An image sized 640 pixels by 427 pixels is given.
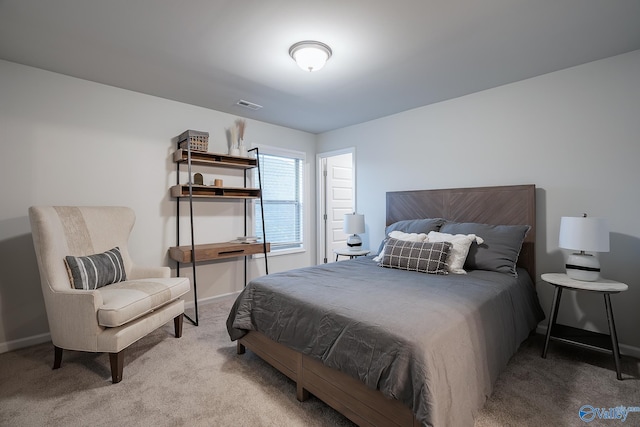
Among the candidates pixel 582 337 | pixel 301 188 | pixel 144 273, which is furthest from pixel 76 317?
pixel 582 337

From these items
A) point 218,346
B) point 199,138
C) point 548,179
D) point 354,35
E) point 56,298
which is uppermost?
point 354,35

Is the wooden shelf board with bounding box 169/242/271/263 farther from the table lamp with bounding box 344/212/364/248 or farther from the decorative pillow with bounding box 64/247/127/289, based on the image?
the table lamp with bounding box 344/212/364/248

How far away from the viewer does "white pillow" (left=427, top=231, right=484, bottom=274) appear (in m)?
2.51

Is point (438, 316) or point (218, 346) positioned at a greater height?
point (438, 316)

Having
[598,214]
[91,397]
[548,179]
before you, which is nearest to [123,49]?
[91,397]

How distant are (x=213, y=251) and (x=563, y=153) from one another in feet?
11.7

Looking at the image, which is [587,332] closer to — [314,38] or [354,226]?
[354,226]

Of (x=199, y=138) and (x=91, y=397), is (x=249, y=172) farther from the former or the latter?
(x=91, y=397)

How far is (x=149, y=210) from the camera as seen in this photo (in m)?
3.25

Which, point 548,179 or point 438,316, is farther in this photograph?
point 548,179

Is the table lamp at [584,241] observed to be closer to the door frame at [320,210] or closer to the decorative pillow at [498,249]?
the decorative pillow at [498,249]

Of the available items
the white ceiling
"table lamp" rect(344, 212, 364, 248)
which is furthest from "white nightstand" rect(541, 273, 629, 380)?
"table lamp" rect(344, 212, 364, 248)

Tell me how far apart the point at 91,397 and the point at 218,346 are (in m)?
0.89

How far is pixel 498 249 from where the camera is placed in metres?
2.56
